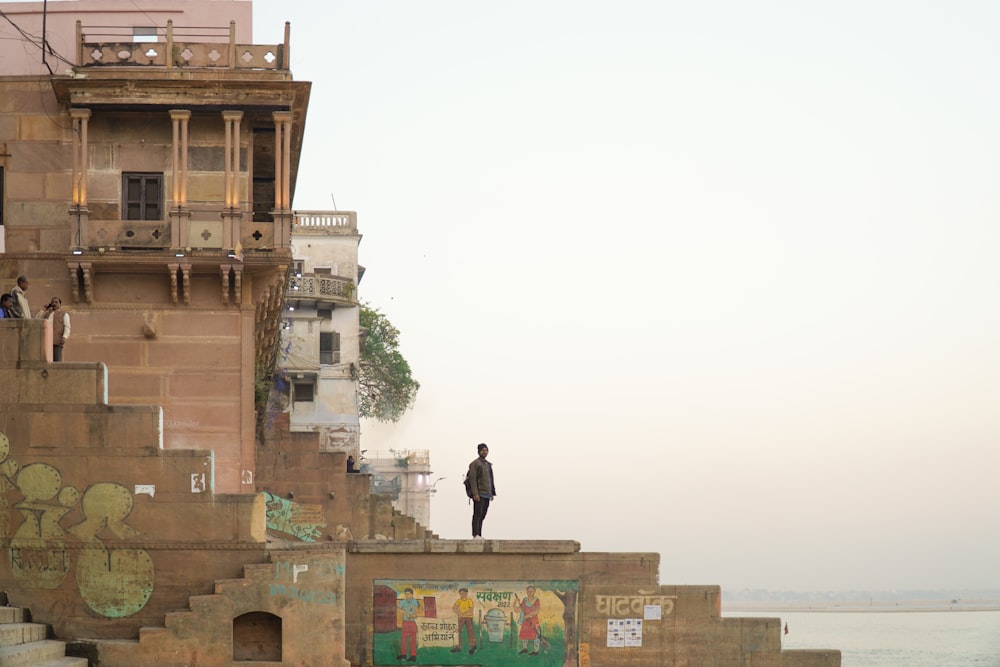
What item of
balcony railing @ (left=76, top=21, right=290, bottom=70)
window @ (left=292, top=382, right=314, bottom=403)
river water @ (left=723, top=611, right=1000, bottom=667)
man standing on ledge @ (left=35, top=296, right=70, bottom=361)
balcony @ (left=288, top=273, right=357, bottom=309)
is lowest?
river water @ (left=723, top=611, right=1000, bottom=667)

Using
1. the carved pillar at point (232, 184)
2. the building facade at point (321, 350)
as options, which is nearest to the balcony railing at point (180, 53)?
the carved pillar at point (232, 184)

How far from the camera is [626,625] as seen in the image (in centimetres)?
2905

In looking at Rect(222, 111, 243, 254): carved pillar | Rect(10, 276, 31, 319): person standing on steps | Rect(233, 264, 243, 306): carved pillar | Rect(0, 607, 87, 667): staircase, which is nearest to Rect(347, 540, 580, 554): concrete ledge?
Rect(0, 607, 87, 667): staircase

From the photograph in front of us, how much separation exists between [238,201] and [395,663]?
9.86m

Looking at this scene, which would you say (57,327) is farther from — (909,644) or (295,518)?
(909,644)

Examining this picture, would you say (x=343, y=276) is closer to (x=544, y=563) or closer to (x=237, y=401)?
(x=237, y=401)

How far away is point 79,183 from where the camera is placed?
3269cm

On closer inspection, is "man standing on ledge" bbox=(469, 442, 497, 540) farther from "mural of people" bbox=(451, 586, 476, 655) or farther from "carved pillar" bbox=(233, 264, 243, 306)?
"carved pillar" bbox=(233, 264, 243, 306)

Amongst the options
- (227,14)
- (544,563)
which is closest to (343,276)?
(227,14)

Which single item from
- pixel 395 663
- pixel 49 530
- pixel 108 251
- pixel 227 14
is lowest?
pixel 395 663

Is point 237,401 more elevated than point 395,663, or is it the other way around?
point 237,401

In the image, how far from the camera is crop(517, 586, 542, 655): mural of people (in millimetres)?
28953

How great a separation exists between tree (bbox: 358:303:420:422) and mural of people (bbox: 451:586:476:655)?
47463 mm

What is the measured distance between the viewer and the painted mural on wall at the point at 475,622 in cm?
2878
